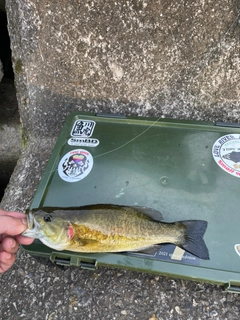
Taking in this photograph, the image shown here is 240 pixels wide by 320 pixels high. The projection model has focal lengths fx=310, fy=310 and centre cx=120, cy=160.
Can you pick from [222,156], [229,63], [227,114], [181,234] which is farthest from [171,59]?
[181,234]

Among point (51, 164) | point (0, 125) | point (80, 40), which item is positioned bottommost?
point (0, 125)

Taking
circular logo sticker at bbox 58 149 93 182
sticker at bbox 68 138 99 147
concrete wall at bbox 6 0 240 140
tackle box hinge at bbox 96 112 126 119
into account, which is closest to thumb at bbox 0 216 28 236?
circular logo sticker at bbox 58 149 93 182

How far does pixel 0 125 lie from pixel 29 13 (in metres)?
1.38

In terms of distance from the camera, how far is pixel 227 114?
2.54 metres

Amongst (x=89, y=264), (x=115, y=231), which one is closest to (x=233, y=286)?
(x=115, y=231)

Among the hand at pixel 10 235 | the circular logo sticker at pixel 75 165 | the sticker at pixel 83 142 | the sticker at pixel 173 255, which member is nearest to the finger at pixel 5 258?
the hand at pixel 10 235

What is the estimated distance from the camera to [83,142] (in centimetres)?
239

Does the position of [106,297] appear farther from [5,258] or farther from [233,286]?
[233,286]

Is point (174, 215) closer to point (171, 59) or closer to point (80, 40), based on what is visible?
point (171, 59)

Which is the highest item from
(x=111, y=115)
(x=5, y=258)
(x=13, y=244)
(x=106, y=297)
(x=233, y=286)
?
(x=111, y=115)

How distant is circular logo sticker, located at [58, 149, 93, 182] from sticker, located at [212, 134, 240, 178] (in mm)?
905

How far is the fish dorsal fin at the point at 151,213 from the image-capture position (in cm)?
192

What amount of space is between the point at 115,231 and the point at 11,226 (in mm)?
590

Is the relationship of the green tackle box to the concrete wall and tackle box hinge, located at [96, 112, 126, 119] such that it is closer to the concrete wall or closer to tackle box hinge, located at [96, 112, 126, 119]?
tackle box hinge, located at [96, 112, 126, 119]
